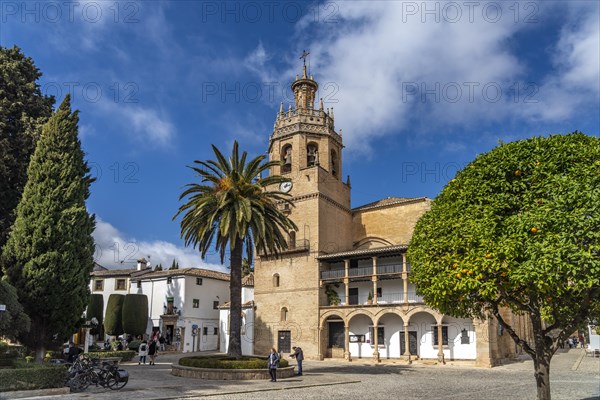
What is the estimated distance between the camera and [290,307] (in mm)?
38188

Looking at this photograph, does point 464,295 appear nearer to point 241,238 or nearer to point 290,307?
point 241,238

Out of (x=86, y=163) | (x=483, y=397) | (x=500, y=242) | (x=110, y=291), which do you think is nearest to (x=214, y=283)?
(x=110, y=291)

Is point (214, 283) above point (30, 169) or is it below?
below

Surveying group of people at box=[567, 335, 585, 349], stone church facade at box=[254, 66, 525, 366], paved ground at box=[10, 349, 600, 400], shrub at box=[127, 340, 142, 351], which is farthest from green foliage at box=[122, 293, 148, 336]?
group of people at box=[567, 335, 585, 349]

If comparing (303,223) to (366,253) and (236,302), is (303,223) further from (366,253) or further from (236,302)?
(236,302)

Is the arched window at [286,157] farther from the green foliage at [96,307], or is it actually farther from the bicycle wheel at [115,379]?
the bicycle wheel at [115,379]

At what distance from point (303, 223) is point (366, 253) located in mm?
5977

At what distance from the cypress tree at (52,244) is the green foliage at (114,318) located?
2470cm

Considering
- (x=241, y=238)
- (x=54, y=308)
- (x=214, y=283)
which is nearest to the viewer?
(x=54, y=308)

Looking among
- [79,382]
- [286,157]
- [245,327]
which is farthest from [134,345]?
[79,382]

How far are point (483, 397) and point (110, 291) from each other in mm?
43700

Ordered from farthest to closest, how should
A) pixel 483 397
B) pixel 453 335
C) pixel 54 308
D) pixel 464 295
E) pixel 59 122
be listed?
pixel 453 335, pixel 59 122, pixel 54 308, pixel 483 397, pixel 464 295

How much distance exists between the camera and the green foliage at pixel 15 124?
80.7ft

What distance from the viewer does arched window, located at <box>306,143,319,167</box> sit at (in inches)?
1613
